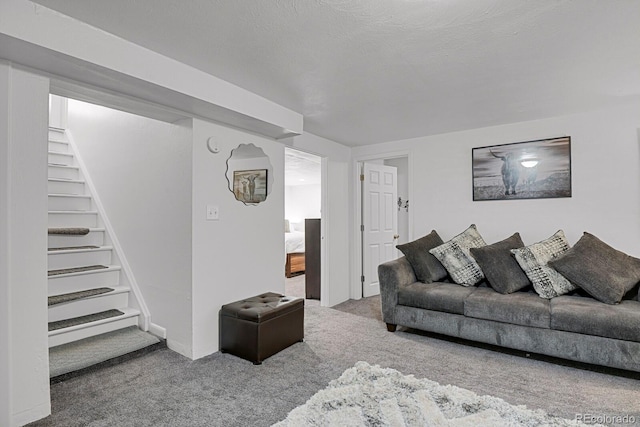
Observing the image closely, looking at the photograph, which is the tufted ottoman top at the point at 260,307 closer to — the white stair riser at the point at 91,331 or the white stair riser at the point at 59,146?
the white stair riser at the point at 91,331

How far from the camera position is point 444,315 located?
3088 millimetres

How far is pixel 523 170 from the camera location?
3.55 metres

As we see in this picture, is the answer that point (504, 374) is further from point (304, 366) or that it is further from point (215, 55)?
point (215, 55)

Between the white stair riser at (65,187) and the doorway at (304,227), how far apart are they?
2.37 m

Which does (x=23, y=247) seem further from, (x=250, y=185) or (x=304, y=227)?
(x=304, y=227)

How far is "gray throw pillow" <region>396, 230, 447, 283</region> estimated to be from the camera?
3.51m

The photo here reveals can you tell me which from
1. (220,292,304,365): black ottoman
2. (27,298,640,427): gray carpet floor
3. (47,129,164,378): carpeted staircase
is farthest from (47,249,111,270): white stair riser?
(220,292,304,365): black ottoman

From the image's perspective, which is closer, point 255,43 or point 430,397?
point 255,43

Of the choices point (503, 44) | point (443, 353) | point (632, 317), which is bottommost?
point (443, 353)

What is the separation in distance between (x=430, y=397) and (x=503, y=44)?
7.10 ft

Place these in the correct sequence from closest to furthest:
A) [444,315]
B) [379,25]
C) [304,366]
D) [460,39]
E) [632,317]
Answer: [379,25], [460,39], [632,317], [304,366], [444,315]

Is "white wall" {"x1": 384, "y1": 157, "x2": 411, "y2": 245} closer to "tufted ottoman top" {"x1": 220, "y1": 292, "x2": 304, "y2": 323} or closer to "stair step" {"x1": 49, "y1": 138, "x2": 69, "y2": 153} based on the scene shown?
"tufted ottoman top" {"x1": 220, "y1": 292, "x2": 304, "y2": 323}

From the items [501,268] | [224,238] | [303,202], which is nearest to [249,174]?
[224,238]

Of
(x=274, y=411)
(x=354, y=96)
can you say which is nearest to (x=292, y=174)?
(x=354, y=96)
